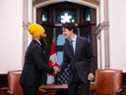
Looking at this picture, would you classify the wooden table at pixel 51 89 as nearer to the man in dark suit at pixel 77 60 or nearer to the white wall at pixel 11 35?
the man in dark suit at pixel 77 60

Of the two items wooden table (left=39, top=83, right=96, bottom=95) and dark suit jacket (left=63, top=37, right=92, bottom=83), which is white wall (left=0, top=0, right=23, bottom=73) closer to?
wooden table (left=39, top=83, right=96, bottom=95)

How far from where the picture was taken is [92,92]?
801 cm

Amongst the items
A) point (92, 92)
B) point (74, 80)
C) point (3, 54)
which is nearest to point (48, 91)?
point (92, 92)

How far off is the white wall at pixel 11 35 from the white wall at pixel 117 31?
2.10m

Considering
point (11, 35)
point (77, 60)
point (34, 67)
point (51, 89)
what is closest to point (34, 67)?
point (34, 67)

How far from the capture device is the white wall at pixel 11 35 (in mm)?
9727

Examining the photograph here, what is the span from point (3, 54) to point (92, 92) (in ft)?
8.95

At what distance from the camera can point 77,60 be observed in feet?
Result: 20.7

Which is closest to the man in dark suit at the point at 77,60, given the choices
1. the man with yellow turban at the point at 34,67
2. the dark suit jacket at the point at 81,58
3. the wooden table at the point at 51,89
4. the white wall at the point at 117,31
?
the dark suit jacket at the point at 81,58

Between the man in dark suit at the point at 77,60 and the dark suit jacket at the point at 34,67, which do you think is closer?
the dark suit jacket at the point at 34,67

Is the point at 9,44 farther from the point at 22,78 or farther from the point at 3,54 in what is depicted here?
the point at 22,78

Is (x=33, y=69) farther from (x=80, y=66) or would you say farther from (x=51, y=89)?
(x=51, y=89)

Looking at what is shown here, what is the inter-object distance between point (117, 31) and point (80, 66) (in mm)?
3627

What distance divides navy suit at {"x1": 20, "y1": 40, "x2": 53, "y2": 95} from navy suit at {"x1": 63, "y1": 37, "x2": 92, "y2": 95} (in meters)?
0.49
